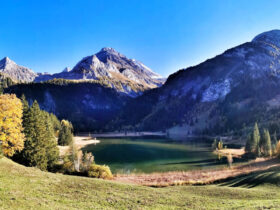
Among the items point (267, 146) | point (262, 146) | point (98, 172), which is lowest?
point (262, 146)

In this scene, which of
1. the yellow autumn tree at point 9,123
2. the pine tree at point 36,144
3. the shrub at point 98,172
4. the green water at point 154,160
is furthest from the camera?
the green water at point 154,160

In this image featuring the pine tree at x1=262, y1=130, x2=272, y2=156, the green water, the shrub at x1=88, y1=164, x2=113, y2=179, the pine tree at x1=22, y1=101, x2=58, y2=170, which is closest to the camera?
the pine tree at x1=22, y1=101, x2=58, y2=170

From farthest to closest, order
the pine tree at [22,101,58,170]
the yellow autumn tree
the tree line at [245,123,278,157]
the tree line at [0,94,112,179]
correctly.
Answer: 1. the tree line at [245,123,278,157]
2. the pine tree at [22,101,58,170]
3. the tree line at [0,94,112,179]
4. the yellow autumn tree

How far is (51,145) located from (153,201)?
35.8 metres

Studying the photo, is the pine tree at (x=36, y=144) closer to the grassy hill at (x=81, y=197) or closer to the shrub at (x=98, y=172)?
the shrub at (x=98, y=172)

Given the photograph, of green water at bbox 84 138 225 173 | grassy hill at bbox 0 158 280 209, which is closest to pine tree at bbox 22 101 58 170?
grassy hill at bbox 0 158 280 209

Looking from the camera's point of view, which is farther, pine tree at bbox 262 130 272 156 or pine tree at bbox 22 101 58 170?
pine tree at bbox 262 130 272 156

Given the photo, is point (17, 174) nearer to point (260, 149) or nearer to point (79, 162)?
point (79, 162)

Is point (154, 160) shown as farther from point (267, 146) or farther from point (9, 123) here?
point (9, 123)

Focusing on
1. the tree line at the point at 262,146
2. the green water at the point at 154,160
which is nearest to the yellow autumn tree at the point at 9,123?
the green water at the point at 154,160

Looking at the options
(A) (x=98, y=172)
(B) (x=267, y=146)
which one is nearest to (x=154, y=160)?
(A) (x=98, y=172)

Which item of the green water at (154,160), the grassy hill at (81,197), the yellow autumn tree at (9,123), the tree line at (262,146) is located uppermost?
the yellow autumn tree at (9,123)

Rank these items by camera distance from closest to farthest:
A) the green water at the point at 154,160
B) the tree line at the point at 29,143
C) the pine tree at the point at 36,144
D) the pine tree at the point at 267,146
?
1. the tree line at the point at 29,143
2. the pine tree at the point at 36,144
3. the green water at the point at 154,160
4. the pine tree at the point at 267,146

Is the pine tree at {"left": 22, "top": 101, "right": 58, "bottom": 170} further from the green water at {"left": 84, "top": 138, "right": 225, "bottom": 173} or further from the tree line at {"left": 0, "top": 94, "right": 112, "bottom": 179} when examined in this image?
the green water at {"left": 84, "top": 138, "right": 225, "bottom": 173}
